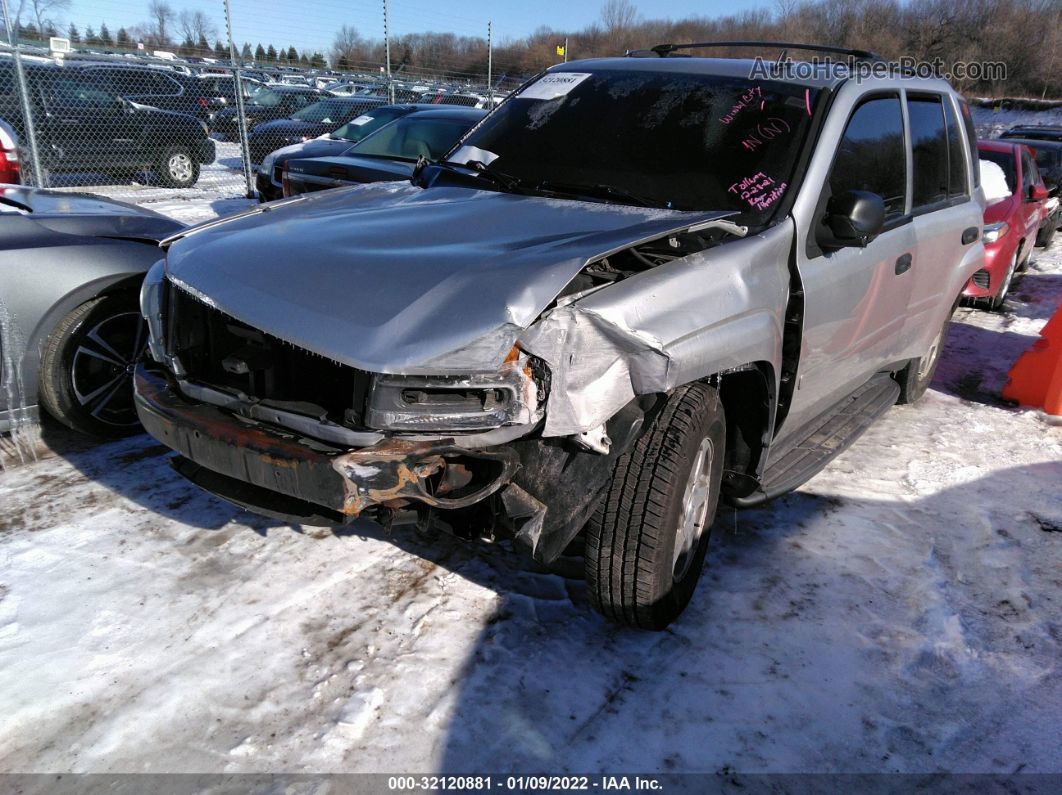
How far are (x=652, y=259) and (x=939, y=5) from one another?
157 feet

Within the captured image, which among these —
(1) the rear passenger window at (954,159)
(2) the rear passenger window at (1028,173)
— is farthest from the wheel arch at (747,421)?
(2) the rear passenger window at (1028,173)

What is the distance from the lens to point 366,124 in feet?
36.9

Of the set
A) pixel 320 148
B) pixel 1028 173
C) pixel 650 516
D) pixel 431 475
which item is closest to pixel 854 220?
pixel 650 516

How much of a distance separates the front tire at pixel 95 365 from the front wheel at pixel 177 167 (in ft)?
34.2

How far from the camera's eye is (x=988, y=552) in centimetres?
351

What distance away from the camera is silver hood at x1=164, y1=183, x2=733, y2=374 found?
2.19m

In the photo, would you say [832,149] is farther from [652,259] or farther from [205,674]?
[205,674]

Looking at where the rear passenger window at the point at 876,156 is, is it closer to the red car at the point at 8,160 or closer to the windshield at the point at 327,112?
the red car at the point at 8,160

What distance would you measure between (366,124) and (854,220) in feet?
31.5

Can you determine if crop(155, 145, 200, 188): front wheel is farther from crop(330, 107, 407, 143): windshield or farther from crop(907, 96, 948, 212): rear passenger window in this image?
crop(907, 96, 948, 212): rear passenger window

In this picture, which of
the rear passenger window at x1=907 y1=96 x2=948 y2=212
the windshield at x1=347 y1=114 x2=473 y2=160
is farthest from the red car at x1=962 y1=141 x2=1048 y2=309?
the windshield at x1=347 y1=114 x2=473 y2=160

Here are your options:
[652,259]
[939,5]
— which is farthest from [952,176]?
[939,5]

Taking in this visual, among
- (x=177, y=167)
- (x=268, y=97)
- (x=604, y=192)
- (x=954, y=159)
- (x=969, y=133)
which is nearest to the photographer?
(x=604, y=192)

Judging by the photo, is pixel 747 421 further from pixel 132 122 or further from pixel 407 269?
pixel 132 122
